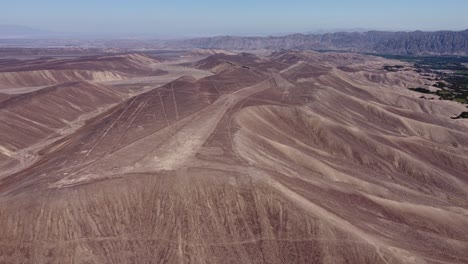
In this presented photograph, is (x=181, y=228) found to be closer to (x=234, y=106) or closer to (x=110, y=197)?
(x=110, y=197)

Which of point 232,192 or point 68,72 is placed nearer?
point 232,192

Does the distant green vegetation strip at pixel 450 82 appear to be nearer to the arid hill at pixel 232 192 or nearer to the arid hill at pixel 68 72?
the arid hill at pixel 232 192

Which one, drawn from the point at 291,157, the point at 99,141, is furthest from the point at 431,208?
the point at 99,141

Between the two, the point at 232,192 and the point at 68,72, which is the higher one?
the point at 68,72

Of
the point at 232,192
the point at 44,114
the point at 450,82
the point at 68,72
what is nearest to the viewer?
the point at 232,192

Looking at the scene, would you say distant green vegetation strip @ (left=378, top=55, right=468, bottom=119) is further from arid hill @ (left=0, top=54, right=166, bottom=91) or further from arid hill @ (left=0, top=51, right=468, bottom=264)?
arid hill @ (left=0, top=54, right=166, bottom=91)

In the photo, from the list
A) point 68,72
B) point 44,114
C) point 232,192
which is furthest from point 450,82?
point 232,192

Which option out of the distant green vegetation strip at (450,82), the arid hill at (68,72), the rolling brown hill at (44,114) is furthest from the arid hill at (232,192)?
the distant green vegetation strip at (450,82)

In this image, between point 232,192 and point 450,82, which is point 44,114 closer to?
point 232,192
